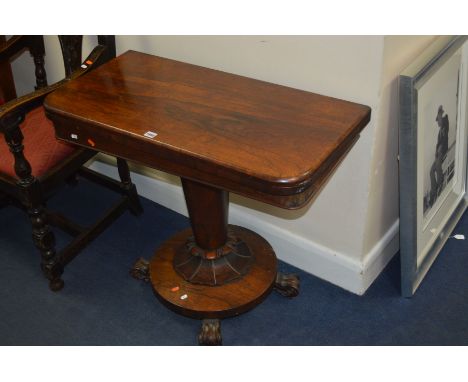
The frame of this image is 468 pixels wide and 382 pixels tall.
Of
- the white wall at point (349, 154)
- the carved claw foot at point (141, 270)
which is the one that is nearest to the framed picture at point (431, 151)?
the white wall at point (349, 154)

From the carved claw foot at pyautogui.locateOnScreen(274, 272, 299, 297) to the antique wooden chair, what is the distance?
2.66 ft

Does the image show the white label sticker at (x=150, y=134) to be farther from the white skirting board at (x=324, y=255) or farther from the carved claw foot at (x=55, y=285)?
the carved claw foot at (x=55, y=285)

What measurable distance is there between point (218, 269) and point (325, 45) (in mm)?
921

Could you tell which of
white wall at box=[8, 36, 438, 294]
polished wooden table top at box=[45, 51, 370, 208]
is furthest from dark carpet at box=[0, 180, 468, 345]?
polished wooden table top at box=[45, 51, 370, 208]

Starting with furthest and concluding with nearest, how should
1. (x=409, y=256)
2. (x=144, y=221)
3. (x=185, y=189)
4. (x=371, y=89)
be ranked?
(x=144, y=221) < (x=409, y=256) < (x=185, y=189) < (x=371, y=89)

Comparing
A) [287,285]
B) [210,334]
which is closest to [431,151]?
[287,285]

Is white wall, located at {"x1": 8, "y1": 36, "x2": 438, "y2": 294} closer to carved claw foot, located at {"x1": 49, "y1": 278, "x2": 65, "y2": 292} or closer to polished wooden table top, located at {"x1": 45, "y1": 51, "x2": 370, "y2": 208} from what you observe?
polished wooden table top, located at {"x1": 45, "y1": 51, "x2": 370, "y2": 208}

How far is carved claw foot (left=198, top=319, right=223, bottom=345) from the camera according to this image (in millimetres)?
1985

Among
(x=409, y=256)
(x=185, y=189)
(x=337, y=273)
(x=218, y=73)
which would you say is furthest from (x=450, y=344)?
(x=218, y=73)

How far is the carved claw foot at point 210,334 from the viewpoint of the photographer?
6.51 ft

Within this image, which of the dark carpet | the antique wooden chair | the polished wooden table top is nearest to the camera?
the polished wooden table top

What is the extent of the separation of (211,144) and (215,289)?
2.41 ft

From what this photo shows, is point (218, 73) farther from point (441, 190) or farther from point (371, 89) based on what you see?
point (441, 190)

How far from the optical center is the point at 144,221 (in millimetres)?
2594
